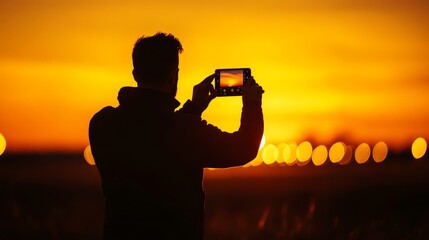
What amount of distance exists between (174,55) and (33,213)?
A: 11.8 meters

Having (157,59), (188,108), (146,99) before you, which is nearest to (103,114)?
(146,99)

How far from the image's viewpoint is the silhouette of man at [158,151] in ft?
14.6

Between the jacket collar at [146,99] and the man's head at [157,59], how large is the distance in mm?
53

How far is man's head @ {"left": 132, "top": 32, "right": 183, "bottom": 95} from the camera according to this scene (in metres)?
4.63

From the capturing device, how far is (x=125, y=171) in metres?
4.53

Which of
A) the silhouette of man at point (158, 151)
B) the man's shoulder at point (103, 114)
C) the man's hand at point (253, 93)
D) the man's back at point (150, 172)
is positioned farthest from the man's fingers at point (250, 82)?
the man's shoulder at point (103, 114)

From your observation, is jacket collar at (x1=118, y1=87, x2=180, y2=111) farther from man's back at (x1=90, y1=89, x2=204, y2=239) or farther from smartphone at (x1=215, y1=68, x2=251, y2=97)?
smartphone at (x1=215, y1=68, x2=251, y2=97)

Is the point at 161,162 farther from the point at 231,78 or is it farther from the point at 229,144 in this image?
the point at 231,78

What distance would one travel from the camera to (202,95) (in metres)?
5.27

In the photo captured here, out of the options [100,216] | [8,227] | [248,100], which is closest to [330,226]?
[100,216]

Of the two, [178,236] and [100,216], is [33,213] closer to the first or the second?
[100,216]

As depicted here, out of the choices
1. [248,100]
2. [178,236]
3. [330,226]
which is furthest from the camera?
[330,226]

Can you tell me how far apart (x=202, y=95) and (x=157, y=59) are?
699mm

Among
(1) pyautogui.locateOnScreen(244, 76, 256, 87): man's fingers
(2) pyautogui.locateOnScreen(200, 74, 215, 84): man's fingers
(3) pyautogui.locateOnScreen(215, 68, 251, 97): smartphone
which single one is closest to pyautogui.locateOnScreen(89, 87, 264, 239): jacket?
(1) pyautogui.locateOnScreen(244, 76, 256, 87): man's fingers
